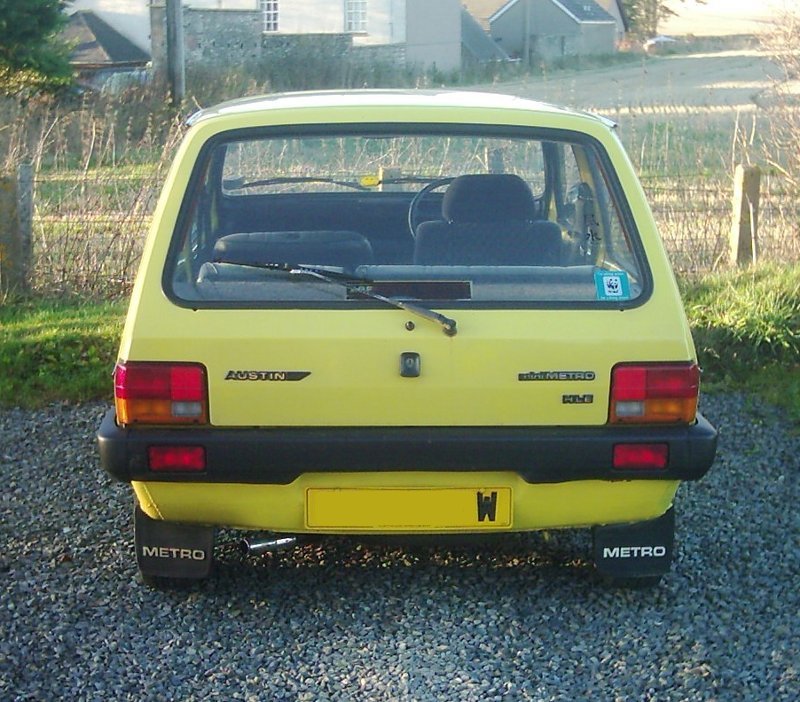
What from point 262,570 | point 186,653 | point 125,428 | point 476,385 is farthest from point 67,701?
point 476,385

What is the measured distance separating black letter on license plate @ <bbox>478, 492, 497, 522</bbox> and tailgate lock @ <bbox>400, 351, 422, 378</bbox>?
1.60 feet

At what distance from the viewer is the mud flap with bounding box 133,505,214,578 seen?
4562mm

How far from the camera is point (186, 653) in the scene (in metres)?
4.20

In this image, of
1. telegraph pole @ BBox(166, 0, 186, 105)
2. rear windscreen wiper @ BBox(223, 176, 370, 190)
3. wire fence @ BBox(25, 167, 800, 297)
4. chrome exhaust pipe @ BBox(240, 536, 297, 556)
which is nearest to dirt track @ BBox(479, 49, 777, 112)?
telegraph pole @ BBox(166, 0, 186, 105)

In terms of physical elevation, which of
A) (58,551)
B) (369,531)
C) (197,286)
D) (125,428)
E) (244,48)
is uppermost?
(197,286)

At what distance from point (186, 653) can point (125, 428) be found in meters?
0.75

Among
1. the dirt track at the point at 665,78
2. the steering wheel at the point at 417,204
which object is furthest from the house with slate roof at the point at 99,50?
the steering wheel at the point at 417,204

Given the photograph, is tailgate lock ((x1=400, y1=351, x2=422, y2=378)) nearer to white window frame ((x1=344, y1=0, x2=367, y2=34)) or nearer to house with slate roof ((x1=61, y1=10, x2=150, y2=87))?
house with slate roof ((x1=61, y1=10, x2=150, y2=87))

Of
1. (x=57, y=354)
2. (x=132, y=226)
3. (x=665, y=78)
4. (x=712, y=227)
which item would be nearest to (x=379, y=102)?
(x=57, y=354)

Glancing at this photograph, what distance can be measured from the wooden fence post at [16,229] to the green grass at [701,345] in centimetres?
33

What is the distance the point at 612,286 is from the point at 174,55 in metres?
21.5

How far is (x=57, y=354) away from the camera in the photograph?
26.3 feet

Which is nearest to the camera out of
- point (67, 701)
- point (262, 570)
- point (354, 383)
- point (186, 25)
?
point (67, 701)

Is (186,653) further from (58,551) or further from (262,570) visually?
(58,551)
